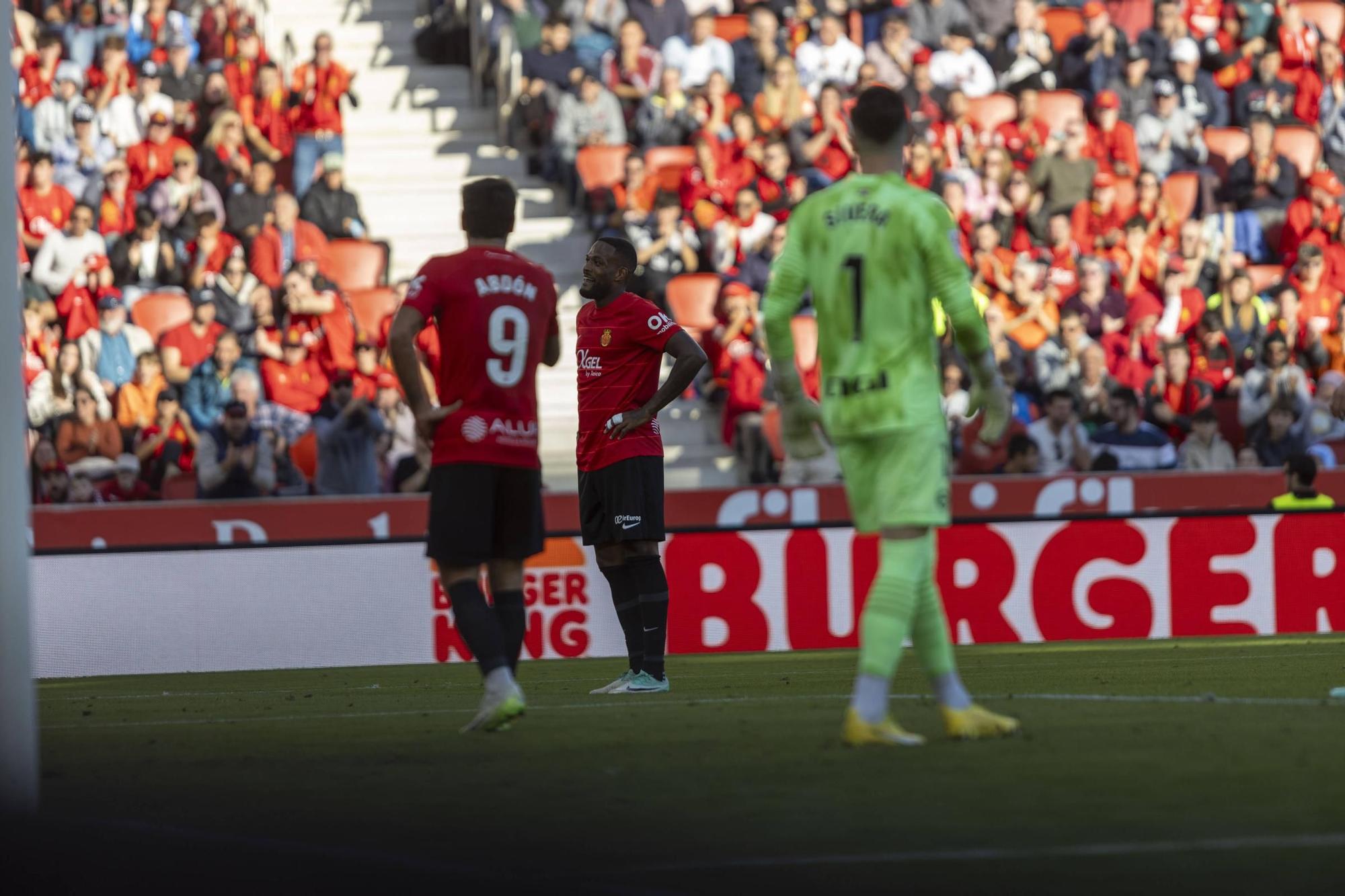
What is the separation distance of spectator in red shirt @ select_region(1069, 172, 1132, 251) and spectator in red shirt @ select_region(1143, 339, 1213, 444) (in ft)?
5.47

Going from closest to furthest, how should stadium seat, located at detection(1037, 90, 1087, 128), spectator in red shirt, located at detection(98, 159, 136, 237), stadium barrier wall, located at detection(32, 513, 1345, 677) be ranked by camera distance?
1. stadium barrier wall, located at detection(32, 513, 1345, 677)
2. spectator in red shirt, located at detection(98, 159, 136, 237)
3. stadium seat, located at detection(1037, 90, 1087, 128)

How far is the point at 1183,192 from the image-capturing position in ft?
71.3

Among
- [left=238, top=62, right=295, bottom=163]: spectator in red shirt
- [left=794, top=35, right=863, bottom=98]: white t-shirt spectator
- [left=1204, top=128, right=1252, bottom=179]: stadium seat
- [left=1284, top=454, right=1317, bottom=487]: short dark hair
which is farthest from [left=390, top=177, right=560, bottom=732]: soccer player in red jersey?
[left=1204, top=128, right=1252, bottom=179]: stadium seat

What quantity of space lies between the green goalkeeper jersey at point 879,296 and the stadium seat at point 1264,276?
14.6 meters

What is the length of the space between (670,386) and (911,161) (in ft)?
37.8

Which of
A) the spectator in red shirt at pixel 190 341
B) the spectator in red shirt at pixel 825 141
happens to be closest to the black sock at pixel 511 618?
the spectator in red shirt at pixel 190 341

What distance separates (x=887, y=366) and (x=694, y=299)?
12.6m

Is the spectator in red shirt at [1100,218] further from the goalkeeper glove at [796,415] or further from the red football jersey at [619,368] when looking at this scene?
the goalkeeper glove at [796,415]

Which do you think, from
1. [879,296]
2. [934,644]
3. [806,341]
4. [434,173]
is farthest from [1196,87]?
[934,644]

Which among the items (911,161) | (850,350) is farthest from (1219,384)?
(850,350)

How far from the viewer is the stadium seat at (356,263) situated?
19.8 meters

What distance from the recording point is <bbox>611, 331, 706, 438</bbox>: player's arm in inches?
395

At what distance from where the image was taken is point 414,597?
1497 centimetres

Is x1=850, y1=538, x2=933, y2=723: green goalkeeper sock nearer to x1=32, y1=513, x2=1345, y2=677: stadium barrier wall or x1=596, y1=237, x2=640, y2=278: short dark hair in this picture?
x1=596, y1=237, x2=640, y2=278: short dark hair
